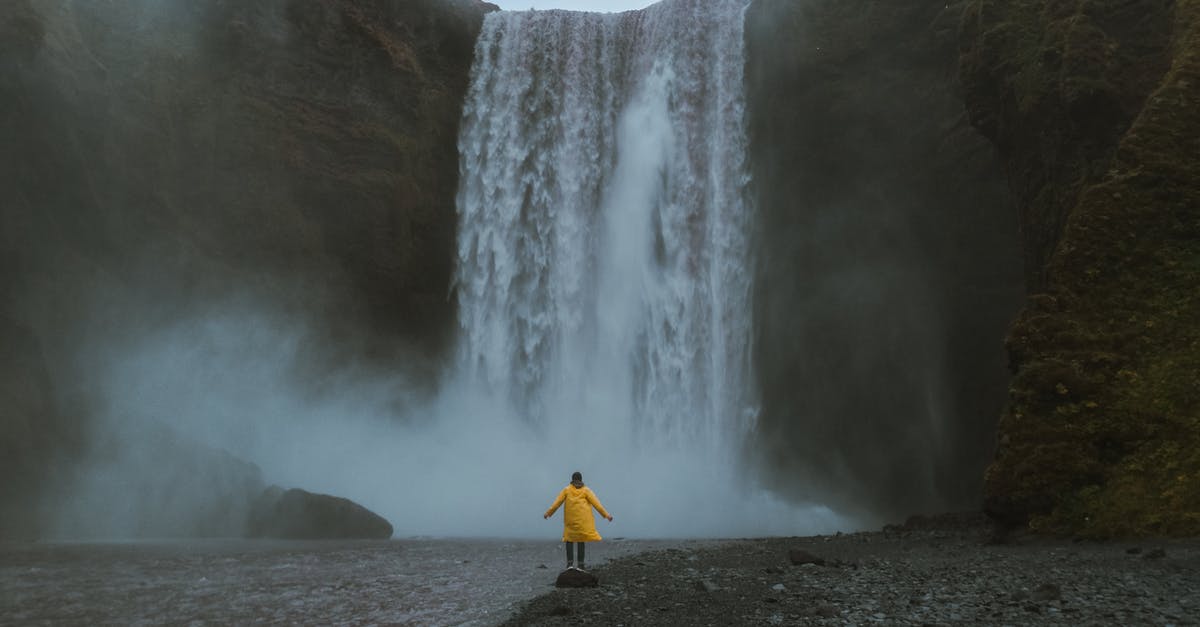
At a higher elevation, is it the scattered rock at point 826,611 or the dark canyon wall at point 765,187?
the dark canyon wall at point 765,187

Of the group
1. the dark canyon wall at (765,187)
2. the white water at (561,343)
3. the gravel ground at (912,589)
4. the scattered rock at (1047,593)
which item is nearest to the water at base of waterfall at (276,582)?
the gravel ground at (912,589)

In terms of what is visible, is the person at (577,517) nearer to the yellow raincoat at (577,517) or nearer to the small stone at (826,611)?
the yellow raincoat at (577,517)

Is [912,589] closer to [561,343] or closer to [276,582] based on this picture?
[276,582]

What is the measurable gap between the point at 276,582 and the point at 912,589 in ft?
27.8

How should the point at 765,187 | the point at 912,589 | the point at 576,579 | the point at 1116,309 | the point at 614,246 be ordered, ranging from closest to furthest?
the point at 912,589 → the point at 576,579 → the point at 1116,309 → the point at 765,187 → the point at 614,246

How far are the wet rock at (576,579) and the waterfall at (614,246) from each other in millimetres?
16658

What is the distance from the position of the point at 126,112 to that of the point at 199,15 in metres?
4.90

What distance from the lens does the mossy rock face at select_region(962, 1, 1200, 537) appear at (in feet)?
43.5

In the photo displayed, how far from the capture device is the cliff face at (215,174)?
82.8ft

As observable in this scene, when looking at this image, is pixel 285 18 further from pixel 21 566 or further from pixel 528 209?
pixel 21 566

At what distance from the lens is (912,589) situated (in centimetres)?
1011

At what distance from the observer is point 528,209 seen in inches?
1361

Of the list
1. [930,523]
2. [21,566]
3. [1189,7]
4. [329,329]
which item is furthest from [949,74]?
[21,566]

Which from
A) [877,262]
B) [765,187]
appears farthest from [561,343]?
[877,262]
